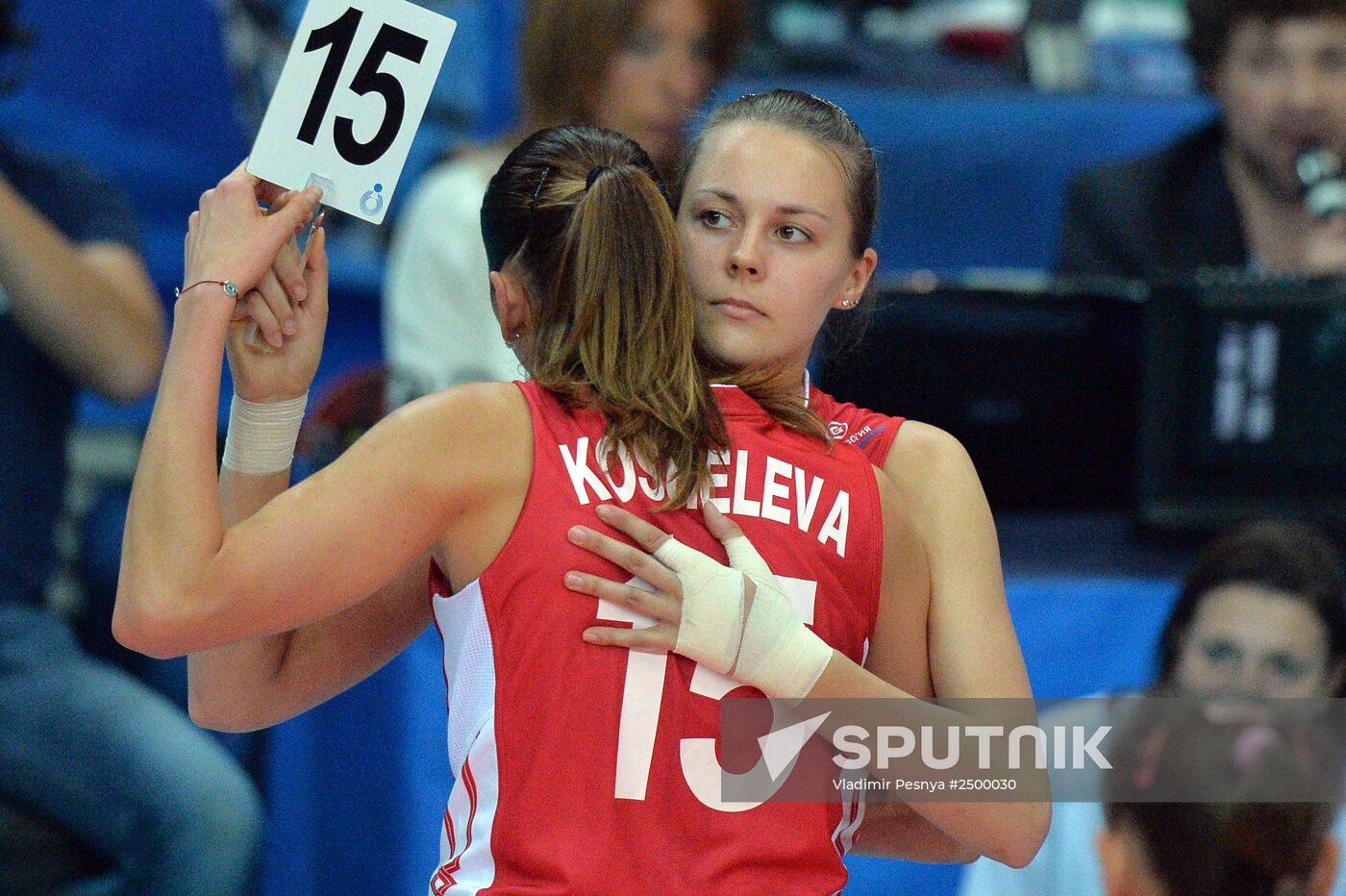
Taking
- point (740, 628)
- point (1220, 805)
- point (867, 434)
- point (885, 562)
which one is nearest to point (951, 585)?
point (885, 562)

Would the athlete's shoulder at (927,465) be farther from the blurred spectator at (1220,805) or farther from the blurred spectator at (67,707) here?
the blurred spectator at (67,707)

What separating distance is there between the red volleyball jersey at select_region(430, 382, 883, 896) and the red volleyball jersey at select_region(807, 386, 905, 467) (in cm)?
20

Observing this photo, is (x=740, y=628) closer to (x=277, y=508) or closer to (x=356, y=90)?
(x=277, y=508)

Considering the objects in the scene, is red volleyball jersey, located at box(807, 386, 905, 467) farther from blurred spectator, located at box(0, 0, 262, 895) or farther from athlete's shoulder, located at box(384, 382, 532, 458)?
blurred spectator, located at box(0, 0, 262, 895)

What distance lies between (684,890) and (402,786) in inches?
45.7

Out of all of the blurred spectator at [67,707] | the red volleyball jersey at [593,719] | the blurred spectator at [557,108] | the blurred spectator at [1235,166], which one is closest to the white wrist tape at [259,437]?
the red volleyball jersey at [593,719]

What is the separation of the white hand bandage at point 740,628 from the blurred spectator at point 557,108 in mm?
1697

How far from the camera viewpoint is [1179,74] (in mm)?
5574

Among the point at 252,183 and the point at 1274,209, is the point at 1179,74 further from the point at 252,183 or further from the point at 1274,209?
the point at 252,183

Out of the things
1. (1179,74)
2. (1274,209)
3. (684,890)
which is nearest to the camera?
(684,890)

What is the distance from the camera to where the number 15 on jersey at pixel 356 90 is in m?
1.74

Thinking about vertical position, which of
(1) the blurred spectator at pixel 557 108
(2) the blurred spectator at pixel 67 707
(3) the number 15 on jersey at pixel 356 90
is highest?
(1) the blurred spectator at pixel 557 108

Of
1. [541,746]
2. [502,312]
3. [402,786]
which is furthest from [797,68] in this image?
[541,746]

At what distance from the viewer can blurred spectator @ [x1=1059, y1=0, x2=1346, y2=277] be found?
11.5ft
